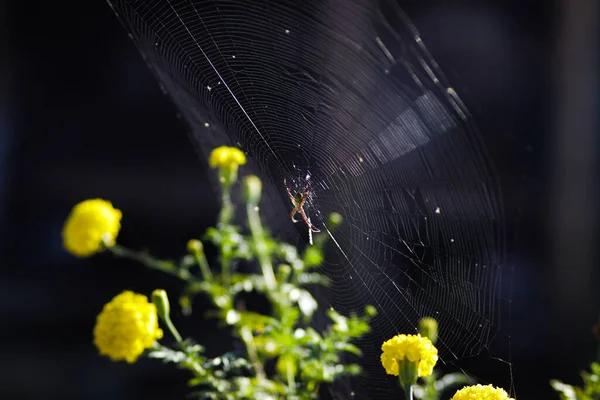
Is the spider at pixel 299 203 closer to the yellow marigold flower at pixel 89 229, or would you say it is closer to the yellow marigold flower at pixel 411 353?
the yellow marigold flower at pixel 89 229

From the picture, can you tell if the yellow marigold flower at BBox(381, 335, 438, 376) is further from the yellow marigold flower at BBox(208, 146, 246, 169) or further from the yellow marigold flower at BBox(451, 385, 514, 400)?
the yellow marigold flower at BBox(208, 146, 246, 169)

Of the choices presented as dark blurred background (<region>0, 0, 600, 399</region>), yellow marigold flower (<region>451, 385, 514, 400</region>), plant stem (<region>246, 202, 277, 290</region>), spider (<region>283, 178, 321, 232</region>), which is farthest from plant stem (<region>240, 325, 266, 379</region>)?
dark blurred background (<region>0, 0, 600, 399</region>)

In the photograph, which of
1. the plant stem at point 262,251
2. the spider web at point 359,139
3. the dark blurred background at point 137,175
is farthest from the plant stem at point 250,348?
the dark blurred background at point 137,175

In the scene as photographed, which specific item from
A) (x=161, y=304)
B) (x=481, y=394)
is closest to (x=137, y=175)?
(x=161, y=304)

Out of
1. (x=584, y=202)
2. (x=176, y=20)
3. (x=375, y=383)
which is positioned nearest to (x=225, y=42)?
(x=176, y=20)

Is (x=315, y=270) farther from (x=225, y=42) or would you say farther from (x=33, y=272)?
(x=33, y=272)

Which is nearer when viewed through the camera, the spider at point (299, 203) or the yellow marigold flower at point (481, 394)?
the yellow marigold flower at point (481, 394)
